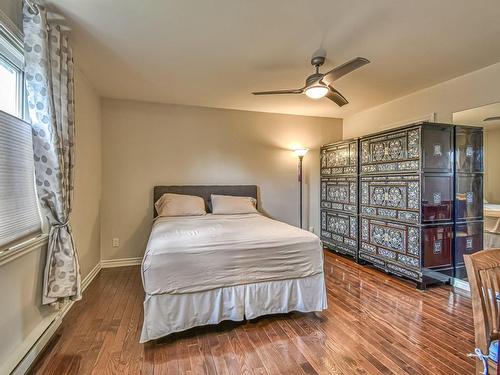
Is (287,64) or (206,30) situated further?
(287,64)

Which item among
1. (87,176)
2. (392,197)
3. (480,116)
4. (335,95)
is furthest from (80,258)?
(480,116)

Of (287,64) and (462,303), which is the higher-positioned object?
(287,64)

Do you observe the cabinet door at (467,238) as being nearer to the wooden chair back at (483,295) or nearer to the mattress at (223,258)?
the mattress at (223,258)

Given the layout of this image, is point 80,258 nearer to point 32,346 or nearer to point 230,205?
point 32,346

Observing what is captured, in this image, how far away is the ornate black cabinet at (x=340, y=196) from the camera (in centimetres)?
415

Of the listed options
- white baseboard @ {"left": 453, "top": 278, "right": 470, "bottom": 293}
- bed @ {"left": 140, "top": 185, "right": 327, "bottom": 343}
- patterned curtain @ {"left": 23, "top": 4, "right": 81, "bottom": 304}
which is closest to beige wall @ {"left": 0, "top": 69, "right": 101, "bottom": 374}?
patterned curtain @ {"left": 23, "top": 4, "right": 81, "bottom": 304}

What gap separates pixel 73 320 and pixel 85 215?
4.09ft

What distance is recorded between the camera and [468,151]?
328 cm

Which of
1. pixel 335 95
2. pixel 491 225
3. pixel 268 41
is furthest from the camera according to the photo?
pixel 491 225

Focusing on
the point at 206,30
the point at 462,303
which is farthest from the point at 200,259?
the point at 462,303

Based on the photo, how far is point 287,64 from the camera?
9.35 ft

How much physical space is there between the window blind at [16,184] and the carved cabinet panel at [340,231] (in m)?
3.90

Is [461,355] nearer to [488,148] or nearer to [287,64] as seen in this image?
[488,148]

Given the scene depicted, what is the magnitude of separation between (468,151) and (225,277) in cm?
332
